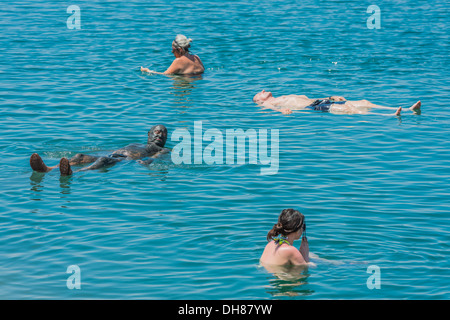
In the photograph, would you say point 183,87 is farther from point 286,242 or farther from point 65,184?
point 286,242

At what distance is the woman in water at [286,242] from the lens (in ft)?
33.3

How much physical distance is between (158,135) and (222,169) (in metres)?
1.81

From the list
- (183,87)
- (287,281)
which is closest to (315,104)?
(183,87)

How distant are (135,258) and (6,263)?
1.92 metres

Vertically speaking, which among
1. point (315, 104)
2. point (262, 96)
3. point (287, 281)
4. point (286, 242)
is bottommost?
point (287, 281)

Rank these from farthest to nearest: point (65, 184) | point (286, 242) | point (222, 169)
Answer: point (222, 169), point (65, 184), point (286, 242)

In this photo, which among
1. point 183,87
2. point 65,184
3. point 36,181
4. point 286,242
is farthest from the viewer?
point 183,87

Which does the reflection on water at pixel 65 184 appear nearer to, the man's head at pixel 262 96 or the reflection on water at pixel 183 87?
the reflection on water at pixel 183 87

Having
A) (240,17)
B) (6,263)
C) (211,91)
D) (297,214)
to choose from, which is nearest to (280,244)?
(297,214)

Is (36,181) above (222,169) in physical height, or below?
below

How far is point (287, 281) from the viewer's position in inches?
407

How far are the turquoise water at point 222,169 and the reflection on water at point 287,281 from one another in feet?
0.11

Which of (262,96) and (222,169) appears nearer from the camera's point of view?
(222,169)
